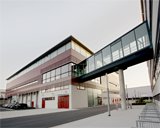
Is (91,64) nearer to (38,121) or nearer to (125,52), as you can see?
(125,52)

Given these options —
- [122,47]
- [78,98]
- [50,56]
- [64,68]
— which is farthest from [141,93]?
A: [122,47]

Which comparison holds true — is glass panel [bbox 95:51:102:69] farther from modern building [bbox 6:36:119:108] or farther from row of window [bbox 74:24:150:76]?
modern building [bbox 6:36:119:108]

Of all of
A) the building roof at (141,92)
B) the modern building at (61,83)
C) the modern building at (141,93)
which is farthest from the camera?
the building roof at (141,92)

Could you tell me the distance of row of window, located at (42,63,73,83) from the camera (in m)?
29.0

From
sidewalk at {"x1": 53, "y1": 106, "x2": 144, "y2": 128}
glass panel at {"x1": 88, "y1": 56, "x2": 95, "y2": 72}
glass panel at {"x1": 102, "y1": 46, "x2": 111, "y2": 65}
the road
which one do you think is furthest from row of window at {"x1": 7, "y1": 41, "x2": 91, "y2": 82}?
sidewalk at {"x1": 53, "y1": 106, "x2": 144, "y2": 128}

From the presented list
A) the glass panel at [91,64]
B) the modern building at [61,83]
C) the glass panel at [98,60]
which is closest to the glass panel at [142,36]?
the glass panel at [98,60]

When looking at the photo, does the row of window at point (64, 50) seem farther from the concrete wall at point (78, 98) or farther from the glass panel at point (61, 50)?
the concrete wall at point (78, 98)

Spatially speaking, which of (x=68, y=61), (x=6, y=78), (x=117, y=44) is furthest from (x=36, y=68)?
(x=6, y=78)

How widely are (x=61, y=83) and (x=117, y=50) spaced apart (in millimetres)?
15432

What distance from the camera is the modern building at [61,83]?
1101 inches

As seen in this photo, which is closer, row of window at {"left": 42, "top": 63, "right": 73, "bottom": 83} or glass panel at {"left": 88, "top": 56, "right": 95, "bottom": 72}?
glass panel at {"left": 88, "top": 56, "right": 95, "bottom": 72}

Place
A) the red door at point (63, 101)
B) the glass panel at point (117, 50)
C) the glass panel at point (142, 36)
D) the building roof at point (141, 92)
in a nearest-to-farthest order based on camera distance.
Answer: the glass panel at point (142, 36)
the glass panel at point (117, 50)
the red door at point (63, 101)
the building roof at point (141, 92)

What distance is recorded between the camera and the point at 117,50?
18.6m

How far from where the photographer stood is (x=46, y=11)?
13414 mm
